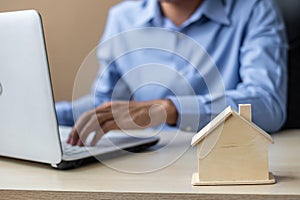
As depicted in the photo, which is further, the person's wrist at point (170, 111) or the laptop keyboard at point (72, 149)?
the person's wrist at point (170, 111)

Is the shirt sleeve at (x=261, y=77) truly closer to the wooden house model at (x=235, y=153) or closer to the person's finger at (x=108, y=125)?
the person's finger at (x=108, y=125)

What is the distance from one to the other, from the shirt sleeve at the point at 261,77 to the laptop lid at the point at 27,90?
0.30 metres

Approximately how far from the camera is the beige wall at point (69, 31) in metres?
2.31

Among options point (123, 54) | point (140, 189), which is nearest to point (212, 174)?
point (140, 189)

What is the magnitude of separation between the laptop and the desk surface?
0.03 m

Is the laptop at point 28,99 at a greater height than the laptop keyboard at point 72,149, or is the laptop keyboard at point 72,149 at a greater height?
the laptop at point 28,99

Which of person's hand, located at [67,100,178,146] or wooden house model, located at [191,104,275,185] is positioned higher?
wooden house model, located at [191,104,275,185]

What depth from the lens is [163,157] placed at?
105cm

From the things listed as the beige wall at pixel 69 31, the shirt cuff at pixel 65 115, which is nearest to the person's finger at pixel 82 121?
the shirt cuff at pixel 65 115

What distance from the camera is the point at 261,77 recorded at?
1.47 meters

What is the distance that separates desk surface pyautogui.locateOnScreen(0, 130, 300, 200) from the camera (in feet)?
2.57

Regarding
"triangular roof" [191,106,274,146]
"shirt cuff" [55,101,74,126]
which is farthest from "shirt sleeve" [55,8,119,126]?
"triangular roof" [191,106,274,146]

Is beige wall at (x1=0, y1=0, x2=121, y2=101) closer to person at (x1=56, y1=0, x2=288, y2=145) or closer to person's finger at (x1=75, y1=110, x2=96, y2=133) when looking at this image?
person at (x1=56, y1=0, x2=288, y2=145)

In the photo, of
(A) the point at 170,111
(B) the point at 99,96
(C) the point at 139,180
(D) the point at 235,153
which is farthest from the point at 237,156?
(B) the point at 99,96
